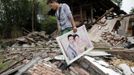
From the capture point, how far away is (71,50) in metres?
7.01

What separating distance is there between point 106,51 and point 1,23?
18.0 metres

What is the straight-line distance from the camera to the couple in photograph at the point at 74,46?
696 centimetres

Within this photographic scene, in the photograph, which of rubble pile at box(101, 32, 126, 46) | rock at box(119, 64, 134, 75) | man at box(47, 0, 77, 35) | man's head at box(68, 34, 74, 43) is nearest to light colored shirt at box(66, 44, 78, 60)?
man's head at box(68, 34, 74, 43)

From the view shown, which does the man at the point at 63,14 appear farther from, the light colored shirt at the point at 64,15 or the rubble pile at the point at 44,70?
the rubble pile at the point at 44,70

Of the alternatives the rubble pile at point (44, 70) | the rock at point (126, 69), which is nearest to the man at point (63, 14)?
the rubble pile at point (44, 70)

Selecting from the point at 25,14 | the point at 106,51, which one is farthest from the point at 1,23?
the point at 106,51

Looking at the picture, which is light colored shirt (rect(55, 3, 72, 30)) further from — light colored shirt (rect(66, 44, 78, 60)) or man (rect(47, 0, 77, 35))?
light colored shirt (rect(66, 44, 78, 60))

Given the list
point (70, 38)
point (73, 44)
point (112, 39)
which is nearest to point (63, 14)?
point (70, 38)

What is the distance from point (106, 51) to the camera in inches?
319

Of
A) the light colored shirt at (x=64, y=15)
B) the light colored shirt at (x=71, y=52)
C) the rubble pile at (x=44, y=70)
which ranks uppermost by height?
the light colored shirt at (x=64, y=15)

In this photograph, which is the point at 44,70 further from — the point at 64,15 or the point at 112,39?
the point at 112,39

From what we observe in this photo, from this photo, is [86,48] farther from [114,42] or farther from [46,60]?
[114,42]

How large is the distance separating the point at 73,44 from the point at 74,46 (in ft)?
0.17

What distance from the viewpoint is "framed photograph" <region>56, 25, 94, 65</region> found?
272 inches
